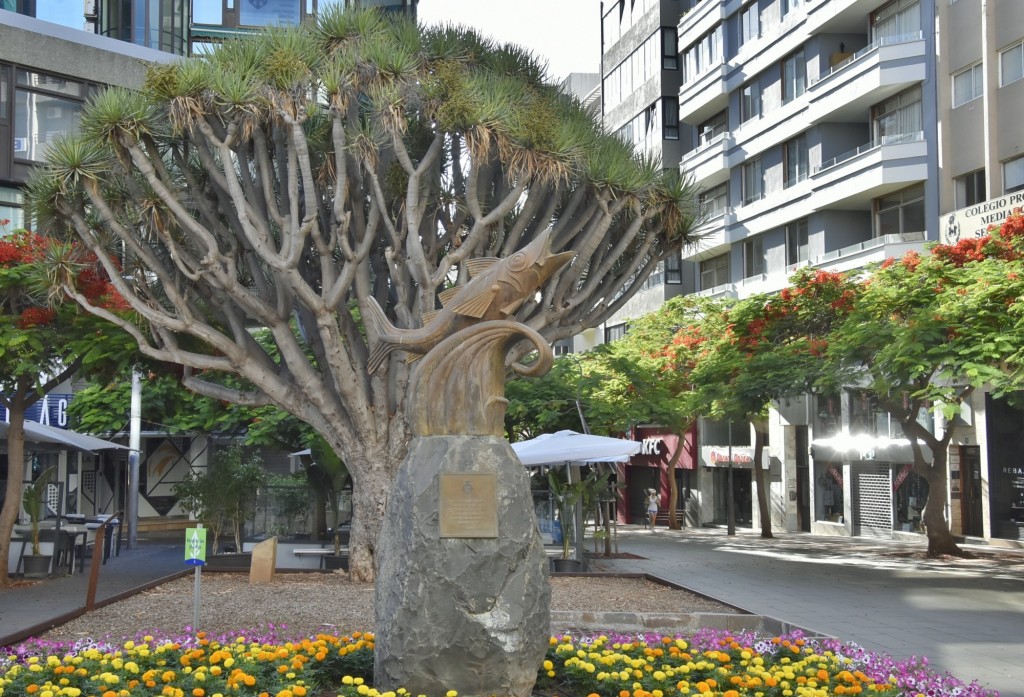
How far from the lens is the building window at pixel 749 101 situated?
3919cm

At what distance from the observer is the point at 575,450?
21.3 metres

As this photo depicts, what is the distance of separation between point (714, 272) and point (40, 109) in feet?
79.8

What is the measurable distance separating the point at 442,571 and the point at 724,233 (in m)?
33.4

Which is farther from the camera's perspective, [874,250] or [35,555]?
[874,250]

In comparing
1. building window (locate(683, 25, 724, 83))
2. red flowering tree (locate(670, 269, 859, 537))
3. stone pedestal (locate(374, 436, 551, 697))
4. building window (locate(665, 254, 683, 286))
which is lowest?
stone pedestal (locate(374, 436, 551, 697))

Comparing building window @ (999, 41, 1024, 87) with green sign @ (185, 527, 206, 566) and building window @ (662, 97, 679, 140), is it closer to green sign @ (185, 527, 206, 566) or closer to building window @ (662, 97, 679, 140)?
building window @ (662, 97, 679, 140)

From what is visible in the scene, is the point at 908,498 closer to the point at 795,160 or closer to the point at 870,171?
the point at 870,171

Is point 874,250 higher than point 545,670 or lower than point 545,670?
higher

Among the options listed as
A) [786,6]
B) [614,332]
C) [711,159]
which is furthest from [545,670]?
[614,332]

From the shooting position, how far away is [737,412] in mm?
27172

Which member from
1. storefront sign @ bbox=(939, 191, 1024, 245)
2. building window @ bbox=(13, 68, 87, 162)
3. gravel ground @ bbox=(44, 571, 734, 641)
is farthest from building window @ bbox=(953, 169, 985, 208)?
building window @ bbox=(13, 68, 87, 162)

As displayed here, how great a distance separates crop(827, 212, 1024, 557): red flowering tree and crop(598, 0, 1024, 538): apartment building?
3.58 metres

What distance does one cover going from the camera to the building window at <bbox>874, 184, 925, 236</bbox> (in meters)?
30.4

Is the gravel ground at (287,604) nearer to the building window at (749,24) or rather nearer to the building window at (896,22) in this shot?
the building window at (896,22)
